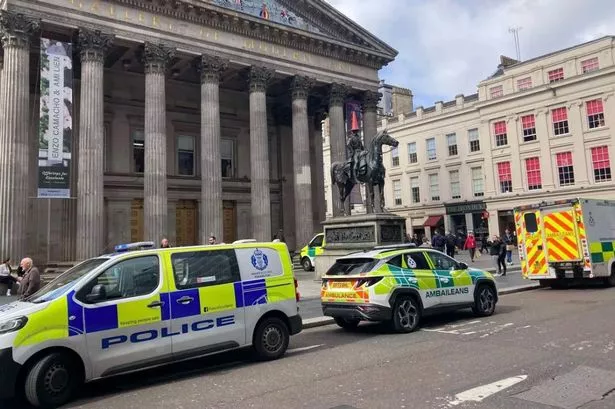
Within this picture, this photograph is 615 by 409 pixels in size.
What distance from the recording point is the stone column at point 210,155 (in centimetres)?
2534

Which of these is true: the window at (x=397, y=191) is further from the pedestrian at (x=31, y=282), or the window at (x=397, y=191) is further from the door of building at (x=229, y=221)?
the pedestrian at (x=31, y=282)

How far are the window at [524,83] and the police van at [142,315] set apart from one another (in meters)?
40.6

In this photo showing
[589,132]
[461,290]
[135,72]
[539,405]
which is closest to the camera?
[539,405]

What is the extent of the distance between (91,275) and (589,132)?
41474 mm

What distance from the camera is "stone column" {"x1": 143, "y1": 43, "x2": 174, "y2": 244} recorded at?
23.6 metres

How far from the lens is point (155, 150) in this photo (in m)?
23.9

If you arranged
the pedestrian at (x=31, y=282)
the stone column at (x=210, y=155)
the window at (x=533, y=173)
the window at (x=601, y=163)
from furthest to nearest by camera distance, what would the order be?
the window at (x=533, y=173) < the window at (x=601, y=163) < the stone column at (x=210, y=155) < the pedestrian at (x=31, y=282)

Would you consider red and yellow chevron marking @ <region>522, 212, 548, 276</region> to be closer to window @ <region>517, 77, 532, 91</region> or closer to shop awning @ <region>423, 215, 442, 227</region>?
window @ <region>517, 77, 532, 91</region>

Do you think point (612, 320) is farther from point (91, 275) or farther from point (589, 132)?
point (589, 132)

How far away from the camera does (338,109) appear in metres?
31.6

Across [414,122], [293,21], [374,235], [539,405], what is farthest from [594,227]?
[414,122]

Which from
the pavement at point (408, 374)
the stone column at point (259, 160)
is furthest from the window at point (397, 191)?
the pavement at point (408, 374)

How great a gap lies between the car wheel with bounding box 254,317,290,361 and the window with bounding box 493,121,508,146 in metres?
40.7

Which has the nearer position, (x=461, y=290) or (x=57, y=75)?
(x=461, y=290)
